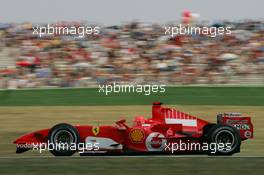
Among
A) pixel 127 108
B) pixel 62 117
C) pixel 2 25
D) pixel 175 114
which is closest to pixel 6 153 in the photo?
pixel 175 114

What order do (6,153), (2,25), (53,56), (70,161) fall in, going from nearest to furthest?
1. (70,161)
2. (6,153)
3. (53,56)
4. (2,25)

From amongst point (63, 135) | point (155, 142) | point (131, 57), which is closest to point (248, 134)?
point (155, 142)

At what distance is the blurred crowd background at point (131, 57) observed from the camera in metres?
21.6

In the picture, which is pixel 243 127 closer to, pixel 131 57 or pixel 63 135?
pixel 63 135

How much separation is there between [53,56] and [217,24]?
20.5 feet

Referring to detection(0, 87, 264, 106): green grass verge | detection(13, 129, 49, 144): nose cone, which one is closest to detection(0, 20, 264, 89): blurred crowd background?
detection(0, 87, 264, 106): green grass verge

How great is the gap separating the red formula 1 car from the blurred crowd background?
10848mm

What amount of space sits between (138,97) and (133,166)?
37.1ft

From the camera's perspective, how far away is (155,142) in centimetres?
1051

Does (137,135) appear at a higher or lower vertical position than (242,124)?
lower

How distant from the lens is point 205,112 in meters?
19.1

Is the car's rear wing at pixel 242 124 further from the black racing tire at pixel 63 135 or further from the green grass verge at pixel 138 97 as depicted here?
the green grass verge at pixel 138 97

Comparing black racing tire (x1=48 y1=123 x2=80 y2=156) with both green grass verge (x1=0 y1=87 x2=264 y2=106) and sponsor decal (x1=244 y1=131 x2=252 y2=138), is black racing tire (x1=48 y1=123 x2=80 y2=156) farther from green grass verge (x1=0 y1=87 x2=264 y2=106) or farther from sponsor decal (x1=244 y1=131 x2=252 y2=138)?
green grass verge (x1=0 y1=87 x2=264 y2=106)

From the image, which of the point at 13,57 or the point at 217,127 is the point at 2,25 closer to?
the point at 13,57
